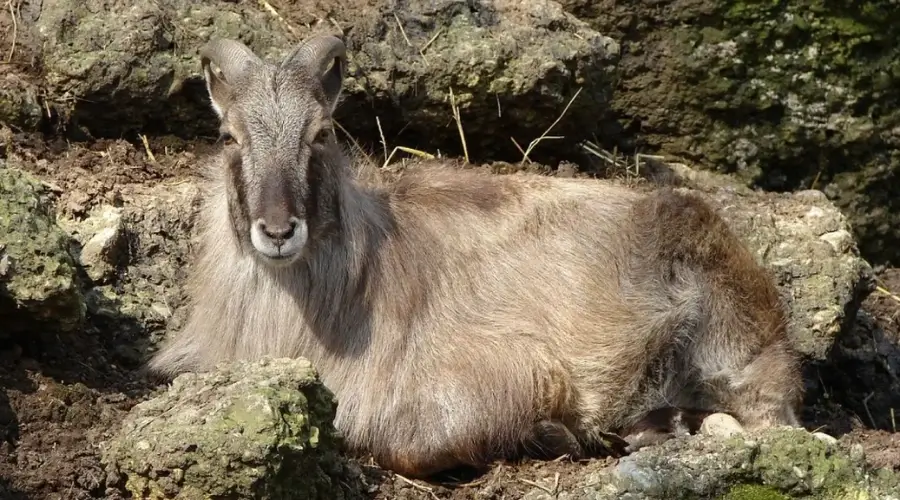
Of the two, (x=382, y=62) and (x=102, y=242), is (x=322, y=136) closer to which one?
(x=102, y=242)

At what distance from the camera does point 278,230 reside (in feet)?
20.5

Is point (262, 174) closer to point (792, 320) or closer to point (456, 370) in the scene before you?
point (456, 370)

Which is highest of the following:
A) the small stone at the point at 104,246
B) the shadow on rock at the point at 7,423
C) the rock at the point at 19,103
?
the rock at the point at 19,103

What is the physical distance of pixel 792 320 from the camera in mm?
8328

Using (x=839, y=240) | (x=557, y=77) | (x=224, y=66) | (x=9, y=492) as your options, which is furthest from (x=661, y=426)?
(x=9, y=492)

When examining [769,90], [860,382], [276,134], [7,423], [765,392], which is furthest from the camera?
[769,90]

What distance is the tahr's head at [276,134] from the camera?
20.7ft

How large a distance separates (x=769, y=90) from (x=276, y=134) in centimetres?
407

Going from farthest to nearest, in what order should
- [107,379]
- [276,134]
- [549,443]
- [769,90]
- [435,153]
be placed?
[769,90] → [435,153] → [549,443] → [107,379] → [276,134]

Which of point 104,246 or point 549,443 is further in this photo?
point 104,246

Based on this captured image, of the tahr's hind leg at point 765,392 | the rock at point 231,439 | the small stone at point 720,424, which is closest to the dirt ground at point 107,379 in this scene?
the rock at point 231,439

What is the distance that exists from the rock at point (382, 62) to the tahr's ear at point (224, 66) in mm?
1337

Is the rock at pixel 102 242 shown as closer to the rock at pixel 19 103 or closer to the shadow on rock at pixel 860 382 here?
the rock at pixel 19 103

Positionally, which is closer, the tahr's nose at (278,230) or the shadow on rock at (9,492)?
the shadow on rock at (9,492)
